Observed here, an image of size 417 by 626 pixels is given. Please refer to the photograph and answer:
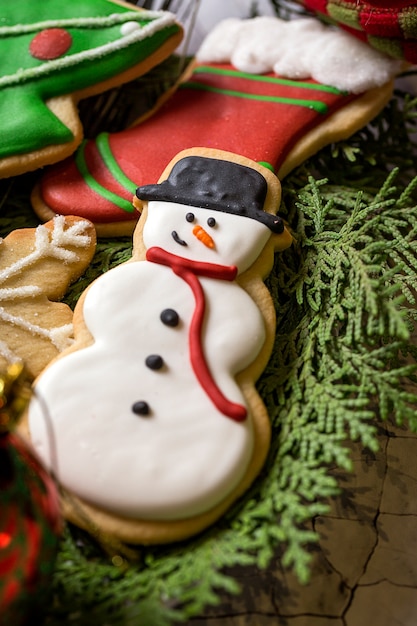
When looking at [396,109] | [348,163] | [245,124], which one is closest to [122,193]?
[245,124]

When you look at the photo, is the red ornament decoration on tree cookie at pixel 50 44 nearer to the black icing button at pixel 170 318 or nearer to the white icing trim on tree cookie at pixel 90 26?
the white icing trim on tree cookie at pixel 90 26

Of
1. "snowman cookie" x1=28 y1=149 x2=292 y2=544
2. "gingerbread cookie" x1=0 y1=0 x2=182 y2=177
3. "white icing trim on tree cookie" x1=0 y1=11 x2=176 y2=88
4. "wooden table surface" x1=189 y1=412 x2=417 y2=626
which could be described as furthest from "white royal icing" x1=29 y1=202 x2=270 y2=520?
"white icing trim on tree cookie" x1=0 y1=11 x2=176 y2=88

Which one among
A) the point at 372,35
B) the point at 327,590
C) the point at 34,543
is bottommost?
the point at 327,590

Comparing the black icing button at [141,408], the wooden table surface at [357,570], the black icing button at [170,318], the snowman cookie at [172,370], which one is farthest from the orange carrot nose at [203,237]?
the wooden table surface at [357,570]

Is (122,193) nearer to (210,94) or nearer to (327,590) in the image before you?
(210,94)

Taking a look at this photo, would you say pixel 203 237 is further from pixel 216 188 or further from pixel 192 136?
pixel 192 136

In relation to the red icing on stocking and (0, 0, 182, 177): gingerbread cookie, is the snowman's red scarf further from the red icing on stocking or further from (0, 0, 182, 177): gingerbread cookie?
(0, 0, 182, 177): gingerbread cookie
